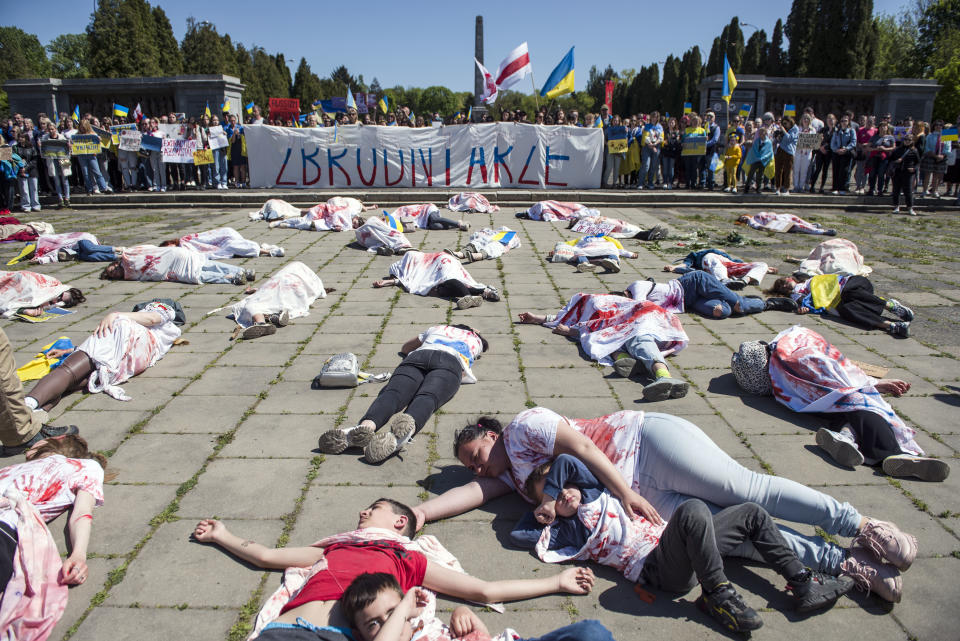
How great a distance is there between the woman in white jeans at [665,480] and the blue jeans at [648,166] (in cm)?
1312

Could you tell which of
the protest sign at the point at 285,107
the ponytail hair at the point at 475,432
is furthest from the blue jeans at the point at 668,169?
the ponytail hair at the point at 475,432

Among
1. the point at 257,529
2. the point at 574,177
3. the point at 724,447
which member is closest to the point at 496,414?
the point at 724,447

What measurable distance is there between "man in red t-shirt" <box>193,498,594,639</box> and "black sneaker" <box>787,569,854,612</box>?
80 centimetres

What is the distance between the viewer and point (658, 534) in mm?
2688

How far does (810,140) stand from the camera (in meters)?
14.7

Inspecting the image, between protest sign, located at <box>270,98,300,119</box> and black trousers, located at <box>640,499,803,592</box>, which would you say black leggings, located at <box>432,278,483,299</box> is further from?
protest sign, located at <box>270,98,300,119</box>

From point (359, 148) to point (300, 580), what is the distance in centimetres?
1336

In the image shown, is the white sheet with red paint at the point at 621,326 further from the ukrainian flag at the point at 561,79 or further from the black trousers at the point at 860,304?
the ukrainian flag at the point at 561,79

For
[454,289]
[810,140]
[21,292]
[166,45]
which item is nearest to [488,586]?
[454,289]

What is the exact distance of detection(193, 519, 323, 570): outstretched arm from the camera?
2699mm

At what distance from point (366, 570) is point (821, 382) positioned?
3.10 meters

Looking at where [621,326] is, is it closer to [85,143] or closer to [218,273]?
[218,273]

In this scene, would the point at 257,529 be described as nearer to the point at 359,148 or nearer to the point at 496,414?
the point at 496,414

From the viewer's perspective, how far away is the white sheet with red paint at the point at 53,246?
855 cm
